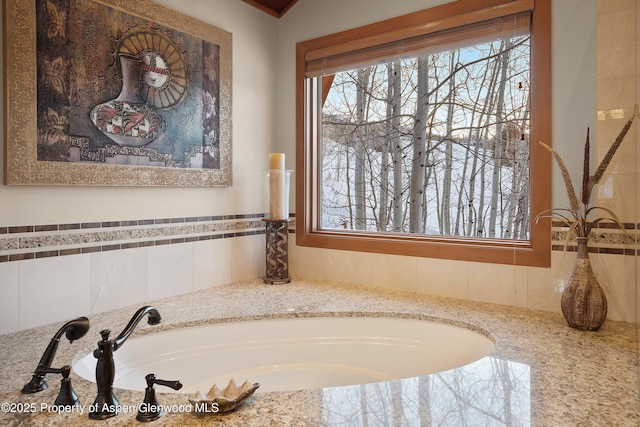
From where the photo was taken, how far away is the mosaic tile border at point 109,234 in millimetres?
1611

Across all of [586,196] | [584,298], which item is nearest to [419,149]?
[586,196]

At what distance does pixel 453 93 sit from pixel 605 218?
0.91 m

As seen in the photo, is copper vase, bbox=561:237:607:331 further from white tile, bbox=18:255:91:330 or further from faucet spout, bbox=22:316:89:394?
white tile, bbox=18:255:91:330

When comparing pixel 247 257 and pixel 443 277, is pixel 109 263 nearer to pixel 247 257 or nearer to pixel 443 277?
pixel 247 257

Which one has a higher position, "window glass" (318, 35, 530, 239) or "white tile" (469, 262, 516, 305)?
"window glass" (318, 35, 530, 239)

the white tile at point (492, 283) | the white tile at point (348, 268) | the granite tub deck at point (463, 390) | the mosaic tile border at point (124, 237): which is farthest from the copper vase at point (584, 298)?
the white tile at point (348, 268)

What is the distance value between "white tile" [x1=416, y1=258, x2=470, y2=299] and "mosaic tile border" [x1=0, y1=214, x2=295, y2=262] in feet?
3.17

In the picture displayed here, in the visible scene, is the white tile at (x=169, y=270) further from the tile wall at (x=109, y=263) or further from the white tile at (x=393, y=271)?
the white tile at (x=393, y=271)

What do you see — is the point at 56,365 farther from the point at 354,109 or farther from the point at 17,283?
the point at 354,109

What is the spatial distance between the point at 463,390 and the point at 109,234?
147 cm

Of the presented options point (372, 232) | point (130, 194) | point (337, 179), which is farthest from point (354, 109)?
point (130, 194)

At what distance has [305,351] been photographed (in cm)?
191

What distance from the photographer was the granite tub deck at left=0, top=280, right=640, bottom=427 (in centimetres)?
99

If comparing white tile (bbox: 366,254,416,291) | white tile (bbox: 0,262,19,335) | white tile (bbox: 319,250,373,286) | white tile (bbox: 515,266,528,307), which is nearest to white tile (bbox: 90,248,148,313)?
white tile (bbox: 0,262,19,335)
